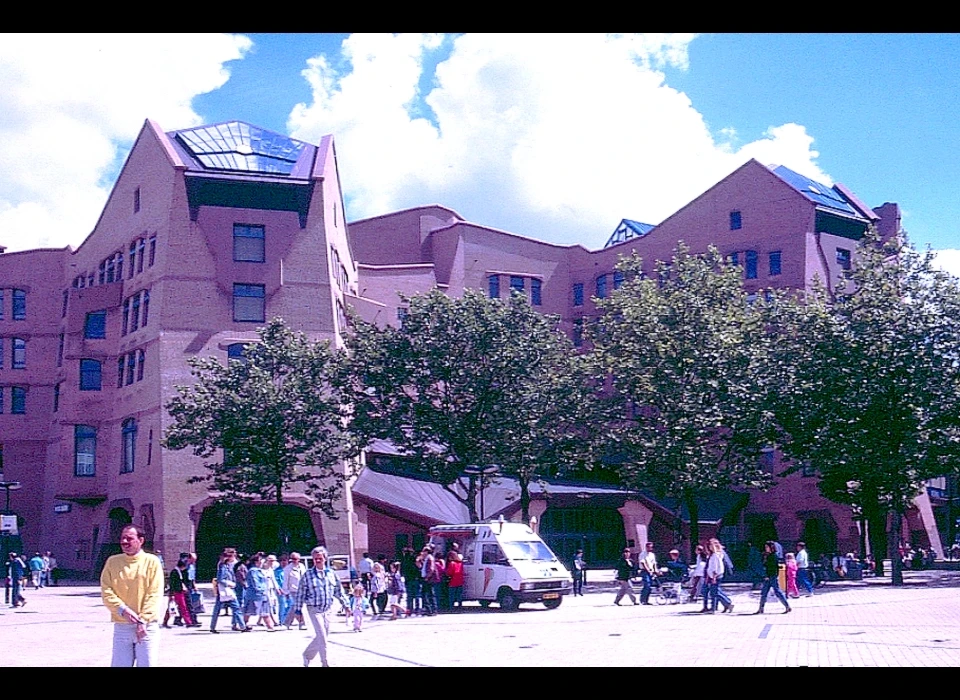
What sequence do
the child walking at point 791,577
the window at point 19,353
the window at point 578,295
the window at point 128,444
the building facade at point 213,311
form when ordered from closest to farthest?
the child walking at point 791,577, the building facade at point 213,311, the window at point 128,444, the window at point 19,353, the window at point 578,295

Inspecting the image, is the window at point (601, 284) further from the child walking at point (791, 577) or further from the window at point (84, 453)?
the child walking at point (791, 577)

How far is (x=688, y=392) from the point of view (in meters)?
37.4

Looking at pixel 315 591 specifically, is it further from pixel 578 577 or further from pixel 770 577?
pixel 578 577

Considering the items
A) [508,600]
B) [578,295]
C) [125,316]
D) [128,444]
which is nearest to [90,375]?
[125,316]

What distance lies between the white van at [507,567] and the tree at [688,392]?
35.6 ft

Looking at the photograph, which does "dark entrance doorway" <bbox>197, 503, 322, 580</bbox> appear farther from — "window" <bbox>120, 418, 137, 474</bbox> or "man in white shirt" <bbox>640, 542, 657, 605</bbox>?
"man in white shirt" <bbox>640, 542, 657, 605</bbox>

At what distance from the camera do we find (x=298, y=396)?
38.8 m

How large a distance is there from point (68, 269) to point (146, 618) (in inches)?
2214

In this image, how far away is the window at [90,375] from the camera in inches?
2045

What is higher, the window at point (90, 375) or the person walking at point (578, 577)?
the window at point (90, 375)

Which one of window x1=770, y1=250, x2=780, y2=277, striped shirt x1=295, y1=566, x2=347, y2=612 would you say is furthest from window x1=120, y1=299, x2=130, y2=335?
striped shirt x1=295, y1=566, x2=347, y2=612

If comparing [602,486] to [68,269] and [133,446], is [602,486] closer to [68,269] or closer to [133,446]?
[133,446]

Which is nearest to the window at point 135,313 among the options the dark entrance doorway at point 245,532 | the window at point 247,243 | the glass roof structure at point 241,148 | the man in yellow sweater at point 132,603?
the window at point 247,243
